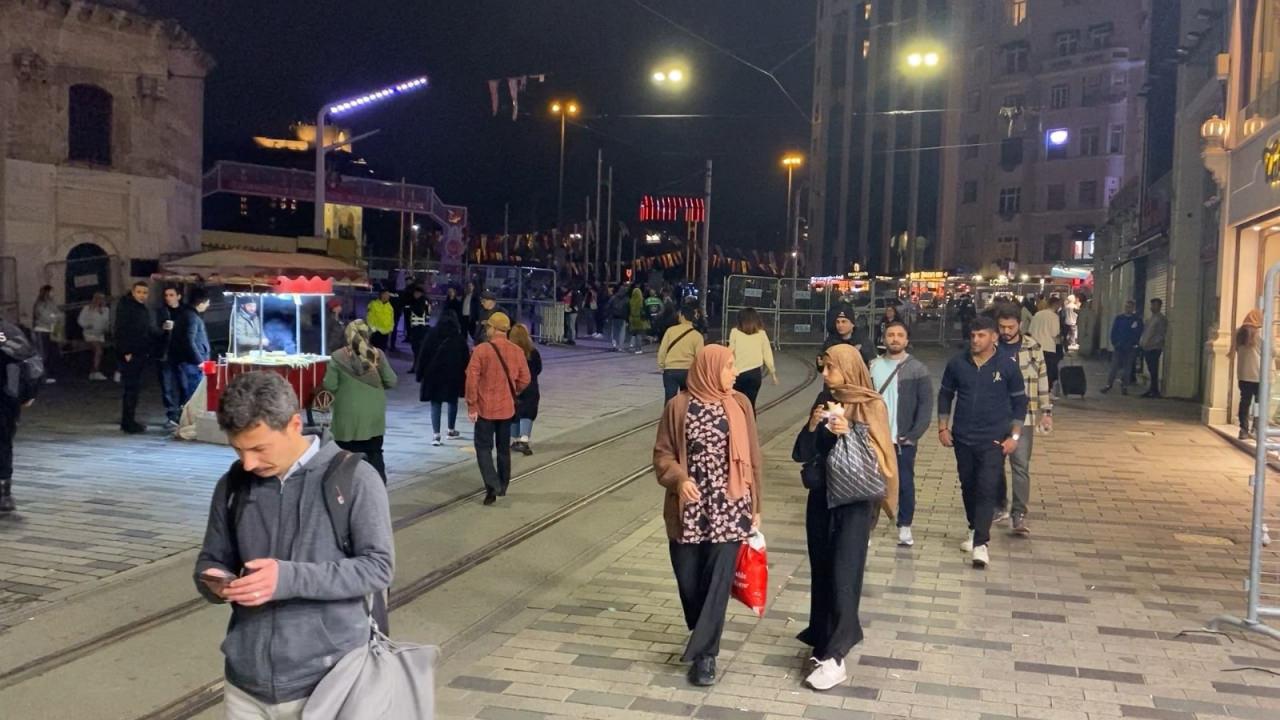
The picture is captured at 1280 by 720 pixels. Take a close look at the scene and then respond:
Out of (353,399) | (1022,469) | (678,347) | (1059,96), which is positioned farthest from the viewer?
(1059,96)

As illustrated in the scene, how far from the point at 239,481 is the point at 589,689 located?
2.66 metres

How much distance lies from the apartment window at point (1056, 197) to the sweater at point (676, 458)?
197 feet

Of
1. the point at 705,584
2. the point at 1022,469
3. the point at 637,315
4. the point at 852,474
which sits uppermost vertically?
the point at 637,315

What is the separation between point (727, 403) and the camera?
17.3 ft

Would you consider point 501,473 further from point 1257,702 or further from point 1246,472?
point 1246,472

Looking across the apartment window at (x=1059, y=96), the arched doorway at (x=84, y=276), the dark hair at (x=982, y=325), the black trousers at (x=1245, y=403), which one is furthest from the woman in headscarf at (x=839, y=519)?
the apartment window at (x=1059, y=96)

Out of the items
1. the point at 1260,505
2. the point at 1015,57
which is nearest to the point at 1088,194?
the point at 1015,57

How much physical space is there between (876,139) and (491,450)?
239ft

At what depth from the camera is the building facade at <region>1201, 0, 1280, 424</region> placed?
13945 mm

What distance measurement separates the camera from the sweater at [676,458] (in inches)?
206

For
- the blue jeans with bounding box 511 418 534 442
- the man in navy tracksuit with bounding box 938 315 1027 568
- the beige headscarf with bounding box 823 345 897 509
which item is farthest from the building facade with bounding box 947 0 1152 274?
the beige headscarf with bounding box 823 345 897 509

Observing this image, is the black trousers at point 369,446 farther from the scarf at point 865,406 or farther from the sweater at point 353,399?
the scarf at point 865,406

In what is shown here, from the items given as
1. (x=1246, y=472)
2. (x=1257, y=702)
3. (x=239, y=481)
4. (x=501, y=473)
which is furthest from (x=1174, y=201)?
(x=239, y=481)

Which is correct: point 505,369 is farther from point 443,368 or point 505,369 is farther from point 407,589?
point 443,368
